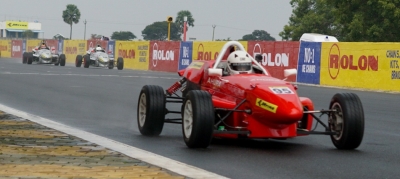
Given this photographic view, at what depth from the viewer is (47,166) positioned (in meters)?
8.45

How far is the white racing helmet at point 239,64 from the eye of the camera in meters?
11.9

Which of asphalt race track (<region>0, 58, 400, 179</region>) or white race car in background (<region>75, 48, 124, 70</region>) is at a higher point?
white race car in background (<region>75, 48, 124, 70</region>)

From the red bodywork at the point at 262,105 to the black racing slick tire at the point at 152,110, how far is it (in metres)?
0.75

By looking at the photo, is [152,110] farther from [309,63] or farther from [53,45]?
[53,45]

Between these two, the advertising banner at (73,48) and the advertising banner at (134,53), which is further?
the advertising banner at (73,48)

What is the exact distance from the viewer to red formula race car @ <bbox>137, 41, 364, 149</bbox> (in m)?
10.3

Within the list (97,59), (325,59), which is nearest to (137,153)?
(325,59)

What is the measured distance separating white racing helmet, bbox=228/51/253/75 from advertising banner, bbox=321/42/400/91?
16.0m

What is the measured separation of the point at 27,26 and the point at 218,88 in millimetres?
185881

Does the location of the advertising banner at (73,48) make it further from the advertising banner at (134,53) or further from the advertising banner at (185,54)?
the advertising banner at (185,54)

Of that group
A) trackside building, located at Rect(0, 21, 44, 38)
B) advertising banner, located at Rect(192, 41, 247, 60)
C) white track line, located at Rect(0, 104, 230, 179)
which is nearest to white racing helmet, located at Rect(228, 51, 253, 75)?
white track line, located at Rect(0, 104, 230, 179)

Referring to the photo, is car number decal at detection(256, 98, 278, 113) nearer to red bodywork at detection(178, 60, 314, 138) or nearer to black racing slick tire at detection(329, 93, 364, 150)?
red bodywork at detection(178, 60, 314, 138)

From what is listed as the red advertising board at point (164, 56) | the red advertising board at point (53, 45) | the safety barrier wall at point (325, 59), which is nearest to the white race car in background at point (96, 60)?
the red advertising board at point (164, 56)

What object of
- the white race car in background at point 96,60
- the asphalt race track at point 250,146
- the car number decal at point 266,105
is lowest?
the asphalt race track at point 250,146
